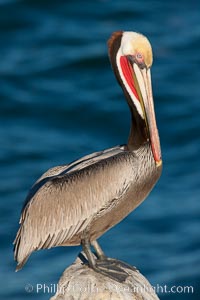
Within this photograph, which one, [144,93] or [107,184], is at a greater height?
[144,93]

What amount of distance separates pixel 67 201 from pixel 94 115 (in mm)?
9925

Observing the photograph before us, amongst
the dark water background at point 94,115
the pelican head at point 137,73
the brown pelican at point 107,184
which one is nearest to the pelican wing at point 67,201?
the brown pelican at point 107,184

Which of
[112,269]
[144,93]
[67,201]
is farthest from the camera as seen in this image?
[67,201]

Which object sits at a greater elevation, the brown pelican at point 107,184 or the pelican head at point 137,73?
the pelican head at point 137,73

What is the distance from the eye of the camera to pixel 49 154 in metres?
18.1

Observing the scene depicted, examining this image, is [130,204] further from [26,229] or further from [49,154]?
[49,154]

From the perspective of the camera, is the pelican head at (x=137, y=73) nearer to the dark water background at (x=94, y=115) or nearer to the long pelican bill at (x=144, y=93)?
the long pelican bill at (x=144, y=93)

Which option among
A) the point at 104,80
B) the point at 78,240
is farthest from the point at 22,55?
the point at 78,240

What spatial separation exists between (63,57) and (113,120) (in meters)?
2.67

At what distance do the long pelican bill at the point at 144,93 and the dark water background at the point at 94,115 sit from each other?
5508 millimetres

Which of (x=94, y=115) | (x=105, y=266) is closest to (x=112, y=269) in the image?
(x=105, y=266)

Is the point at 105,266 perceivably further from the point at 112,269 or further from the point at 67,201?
the point at 67,201

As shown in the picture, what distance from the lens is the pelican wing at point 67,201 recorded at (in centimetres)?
932

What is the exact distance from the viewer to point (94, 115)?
19391mm
